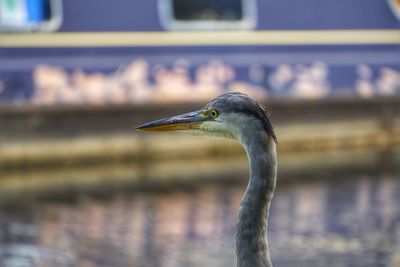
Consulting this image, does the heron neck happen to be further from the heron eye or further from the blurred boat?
the blurred boat

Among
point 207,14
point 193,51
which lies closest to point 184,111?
point 193,51

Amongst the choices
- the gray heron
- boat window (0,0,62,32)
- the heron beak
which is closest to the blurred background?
boat window (0,0,62,32)

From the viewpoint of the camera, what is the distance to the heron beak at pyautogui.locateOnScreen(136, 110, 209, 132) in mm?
4812

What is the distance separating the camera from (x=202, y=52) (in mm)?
16906

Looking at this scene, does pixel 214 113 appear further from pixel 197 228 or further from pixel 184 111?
pixel 184 111

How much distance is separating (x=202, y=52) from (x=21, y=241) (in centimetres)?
679

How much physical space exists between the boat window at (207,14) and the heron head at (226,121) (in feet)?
39.2

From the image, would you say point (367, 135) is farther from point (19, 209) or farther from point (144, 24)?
point (19, 209)

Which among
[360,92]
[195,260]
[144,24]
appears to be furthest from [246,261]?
[360,92]

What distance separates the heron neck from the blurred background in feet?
20.4

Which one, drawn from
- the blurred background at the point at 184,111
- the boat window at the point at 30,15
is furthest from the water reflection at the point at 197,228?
the boat window at the point at 30,15

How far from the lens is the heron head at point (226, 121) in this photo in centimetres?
→ 453

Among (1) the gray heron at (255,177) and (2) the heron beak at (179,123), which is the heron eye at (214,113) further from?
(1) the gray heron at (255,177)

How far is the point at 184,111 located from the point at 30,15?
2585mm
